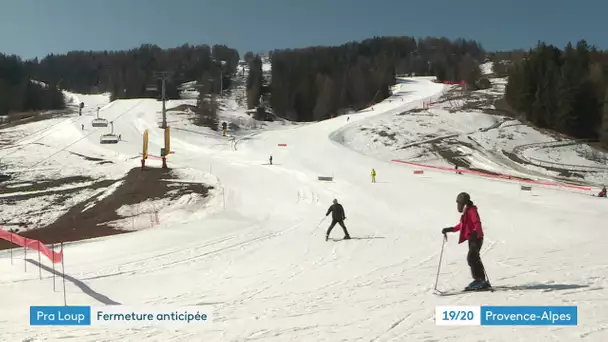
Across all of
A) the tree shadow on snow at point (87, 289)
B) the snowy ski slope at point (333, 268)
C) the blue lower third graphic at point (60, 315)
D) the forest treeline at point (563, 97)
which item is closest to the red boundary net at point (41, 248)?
the tree shadow on snow at point (87, 289)

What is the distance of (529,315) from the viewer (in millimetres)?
7270

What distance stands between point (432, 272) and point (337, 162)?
32820 millimetres

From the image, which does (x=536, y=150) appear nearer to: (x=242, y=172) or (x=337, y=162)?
(x=337, y=162)

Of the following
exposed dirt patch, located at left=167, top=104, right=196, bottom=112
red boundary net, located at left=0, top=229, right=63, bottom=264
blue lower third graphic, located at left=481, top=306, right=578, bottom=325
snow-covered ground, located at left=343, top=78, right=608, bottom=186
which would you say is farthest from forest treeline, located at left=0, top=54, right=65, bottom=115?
blue lower third graphic, located at left=481, top=306, right=578, bottom=325

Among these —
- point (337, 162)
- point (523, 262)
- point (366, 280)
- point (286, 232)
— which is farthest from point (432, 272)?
point (337, 162)

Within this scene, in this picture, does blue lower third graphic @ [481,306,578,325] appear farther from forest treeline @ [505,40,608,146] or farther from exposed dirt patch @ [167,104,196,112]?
exposed dirt patch @ [167,104,196,112]

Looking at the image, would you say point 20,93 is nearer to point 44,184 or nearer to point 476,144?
point 44,184

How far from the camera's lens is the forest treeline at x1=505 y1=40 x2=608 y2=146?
58812 millimetres

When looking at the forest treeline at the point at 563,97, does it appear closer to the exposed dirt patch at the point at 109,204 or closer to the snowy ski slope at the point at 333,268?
the snowy ski slope at the point at 333,268

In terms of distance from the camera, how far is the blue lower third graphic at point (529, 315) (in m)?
7.02

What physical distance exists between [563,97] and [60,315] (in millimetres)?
62959

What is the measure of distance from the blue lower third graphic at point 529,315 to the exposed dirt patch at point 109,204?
55.5ft

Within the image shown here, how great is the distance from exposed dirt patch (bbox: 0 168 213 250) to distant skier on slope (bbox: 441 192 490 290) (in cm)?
1613

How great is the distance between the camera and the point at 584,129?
59625 millimetres
